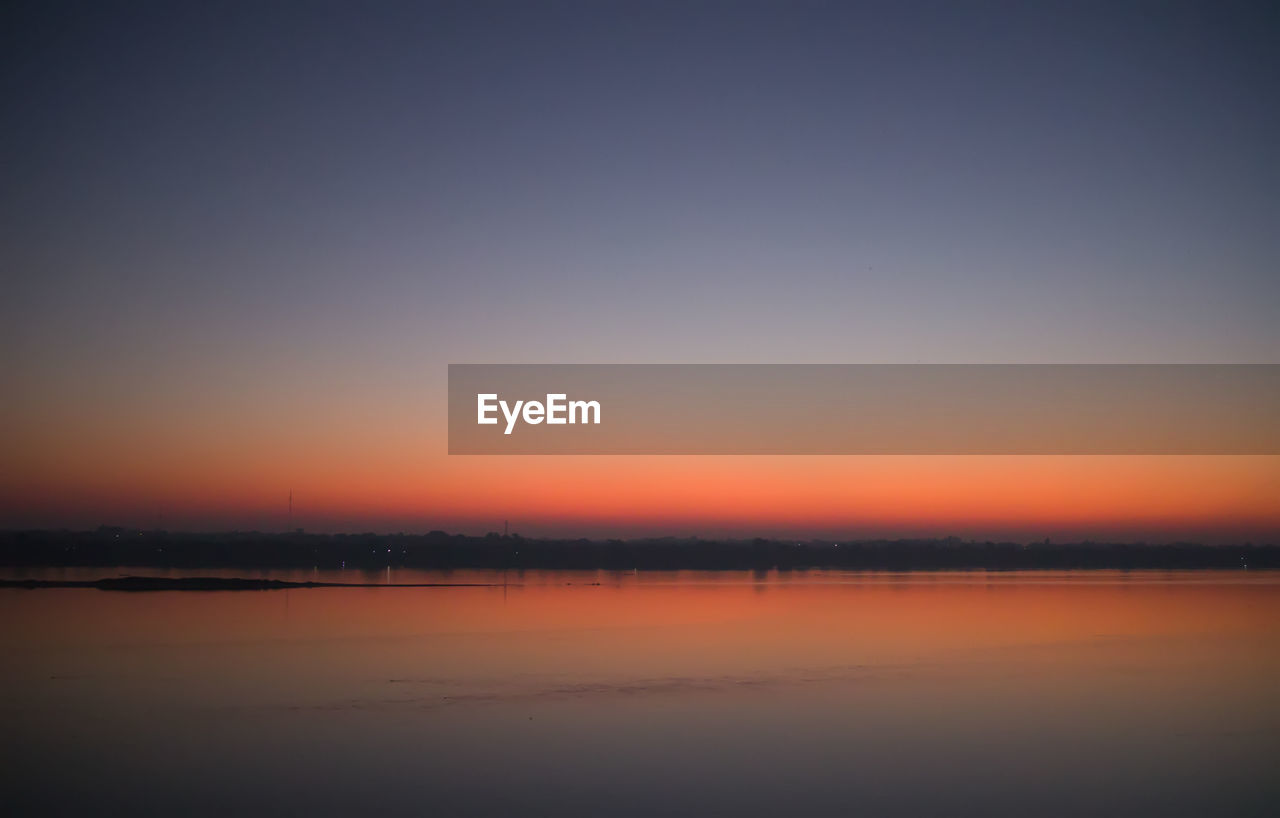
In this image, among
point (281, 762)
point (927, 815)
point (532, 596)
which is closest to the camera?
point (927, 815)

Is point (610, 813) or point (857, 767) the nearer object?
point (610, 813)

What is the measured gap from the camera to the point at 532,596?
47156 mm

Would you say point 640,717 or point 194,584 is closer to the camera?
point 640,717

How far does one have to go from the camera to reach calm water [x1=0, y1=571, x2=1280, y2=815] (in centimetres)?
1226

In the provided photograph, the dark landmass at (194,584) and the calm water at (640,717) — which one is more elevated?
the dark landmass at (194,584)

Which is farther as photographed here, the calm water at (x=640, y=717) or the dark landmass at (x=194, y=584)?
the dark landmass at (x=194, y=584)

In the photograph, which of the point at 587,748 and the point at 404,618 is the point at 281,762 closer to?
the point at 587,748

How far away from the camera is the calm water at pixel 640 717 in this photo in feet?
40.2

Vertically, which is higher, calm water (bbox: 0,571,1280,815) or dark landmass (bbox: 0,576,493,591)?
dark landmass (bbox: 0,576,493,591)

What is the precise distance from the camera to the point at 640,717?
54.2ft

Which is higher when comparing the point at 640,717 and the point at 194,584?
the point at 194,584

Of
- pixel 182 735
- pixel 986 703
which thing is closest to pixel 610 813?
pixel 182 735

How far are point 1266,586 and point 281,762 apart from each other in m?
57.0

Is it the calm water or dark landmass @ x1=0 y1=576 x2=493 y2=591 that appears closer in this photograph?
the calm water
